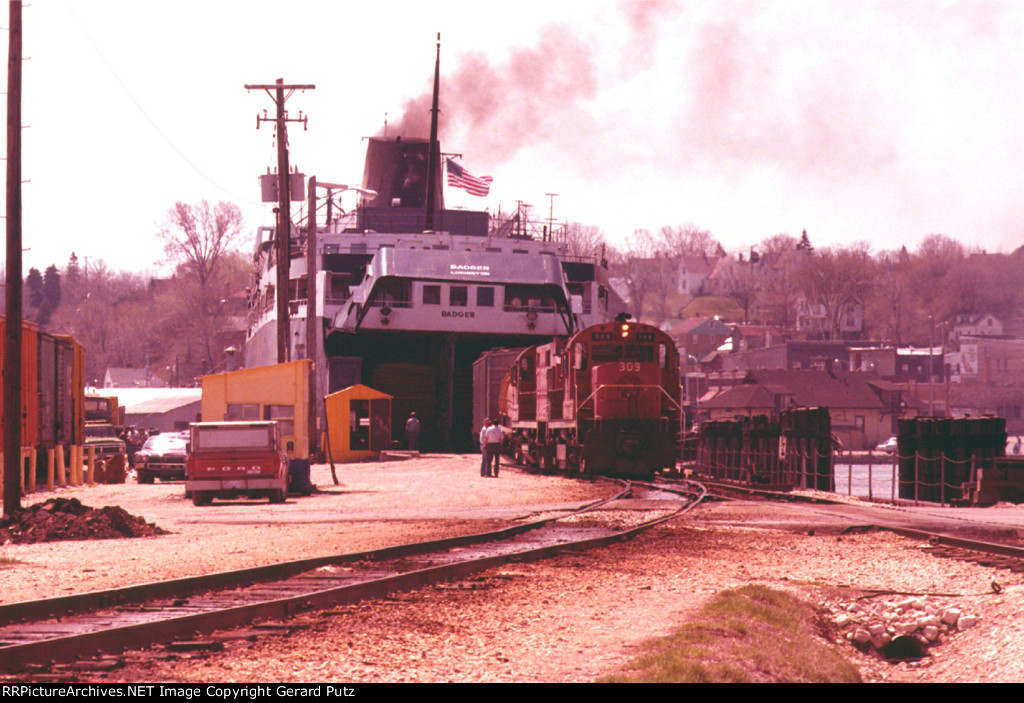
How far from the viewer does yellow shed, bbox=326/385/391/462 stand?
47.2m

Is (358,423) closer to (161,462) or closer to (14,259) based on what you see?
(161,462)

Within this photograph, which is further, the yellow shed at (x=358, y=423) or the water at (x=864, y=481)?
the yellow shed at (x=358, y=423)

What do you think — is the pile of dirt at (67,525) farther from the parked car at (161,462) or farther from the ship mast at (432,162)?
the ship mast at (432,162)

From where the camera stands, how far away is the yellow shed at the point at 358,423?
47.2m

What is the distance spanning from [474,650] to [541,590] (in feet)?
10.2

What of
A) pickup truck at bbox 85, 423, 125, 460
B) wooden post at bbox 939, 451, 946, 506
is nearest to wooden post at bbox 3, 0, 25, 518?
wooden post at bbox 939, 451, 946, 506

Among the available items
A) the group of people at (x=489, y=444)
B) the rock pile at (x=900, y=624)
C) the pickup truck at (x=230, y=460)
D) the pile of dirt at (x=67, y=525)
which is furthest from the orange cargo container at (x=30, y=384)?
the rock pile at (x=900, y=624)

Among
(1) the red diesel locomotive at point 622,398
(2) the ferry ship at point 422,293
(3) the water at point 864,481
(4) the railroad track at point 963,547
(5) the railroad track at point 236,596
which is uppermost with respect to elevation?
(2) the ferry ship at point 422,293

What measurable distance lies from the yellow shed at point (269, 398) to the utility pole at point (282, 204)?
509 cm

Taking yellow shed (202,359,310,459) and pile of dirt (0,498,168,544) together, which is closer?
pile of dirt (0,498,168,544)

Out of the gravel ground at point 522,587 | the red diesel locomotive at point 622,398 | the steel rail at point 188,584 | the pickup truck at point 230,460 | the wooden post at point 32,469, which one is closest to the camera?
the gravel ground at point 522,587

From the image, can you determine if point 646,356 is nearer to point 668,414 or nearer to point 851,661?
point 668,414

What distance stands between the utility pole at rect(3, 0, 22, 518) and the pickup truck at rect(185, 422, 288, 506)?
189 inches

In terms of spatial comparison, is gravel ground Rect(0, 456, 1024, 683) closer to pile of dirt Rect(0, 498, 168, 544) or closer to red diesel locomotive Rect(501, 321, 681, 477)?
pile of dirt Rect(0, 498, 168, 544)
